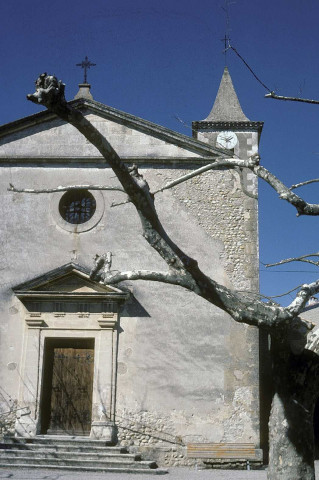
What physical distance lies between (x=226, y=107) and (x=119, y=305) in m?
7.11

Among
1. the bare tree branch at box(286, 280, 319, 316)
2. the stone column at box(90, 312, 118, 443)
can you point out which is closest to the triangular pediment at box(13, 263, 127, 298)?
the stone column at box(90, 312, 118, 443)

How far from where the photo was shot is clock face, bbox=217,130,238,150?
15802 mm

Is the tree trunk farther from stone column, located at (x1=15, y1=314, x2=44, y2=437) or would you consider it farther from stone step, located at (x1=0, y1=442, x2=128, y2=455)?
stone column, located at (x1=15, y1=314, x2=44, y2=437)

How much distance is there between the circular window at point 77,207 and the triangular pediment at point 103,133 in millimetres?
907

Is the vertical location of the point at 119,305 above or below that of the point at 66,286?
below

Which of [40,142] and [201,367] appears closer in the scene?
[201,367]

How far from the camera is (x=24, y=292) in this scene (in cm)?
1314

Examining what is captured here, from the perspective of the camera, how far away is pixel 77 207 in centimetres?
1421

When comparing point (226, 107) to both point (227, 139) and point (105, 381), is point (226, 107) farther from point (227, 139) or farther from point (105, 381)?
point (105, 381)

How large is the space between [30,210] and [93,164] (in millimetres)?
1850

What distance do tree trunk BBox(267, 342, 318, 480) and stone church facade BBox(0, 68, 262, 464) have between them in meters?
6.23

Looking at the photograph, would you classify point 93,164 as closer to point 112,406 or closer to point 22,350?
point 22,350

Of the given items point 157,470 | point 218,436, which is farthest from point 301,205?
point 218,436

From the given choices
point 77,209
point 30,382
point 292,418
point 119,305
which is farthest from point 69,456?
point 292,418
